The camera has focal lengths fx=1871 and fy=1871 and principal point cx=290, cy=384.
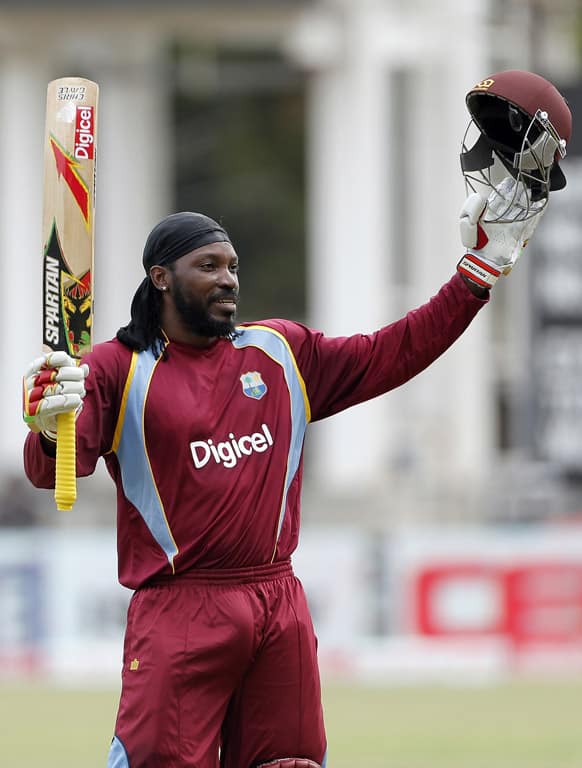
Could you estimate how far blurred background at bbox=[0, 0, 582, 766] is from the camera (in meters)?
Result: 15.5

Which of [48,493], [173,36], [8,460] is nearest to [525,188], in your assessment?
[48,493]

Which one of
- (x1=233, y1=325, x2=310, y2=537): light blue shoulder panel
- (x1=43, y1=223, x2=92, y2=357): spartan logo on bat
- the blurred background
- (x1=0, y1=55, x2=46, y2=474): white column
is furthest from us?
(x1=0, y1=55, x2=46, y2=474): white column

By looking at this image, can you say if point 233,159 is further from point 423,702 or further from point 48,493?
point 423,702

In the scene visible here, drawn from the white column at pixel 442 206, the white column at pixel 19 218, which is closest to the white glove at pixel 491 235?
the white column at pixel 19 218

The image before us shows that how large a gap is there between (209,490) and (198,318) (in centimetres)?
53

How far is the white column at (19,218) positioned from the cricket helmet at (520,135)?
15888 mm

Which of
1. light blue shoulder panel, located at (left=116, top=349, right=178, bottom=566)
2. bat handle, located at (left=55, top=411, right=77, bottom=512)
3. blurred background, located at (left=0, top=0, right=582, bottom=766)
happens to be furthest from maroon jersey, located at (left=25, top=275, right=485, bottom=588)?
blurred background, located at (left=0, top=0, right=582, bottom=766)

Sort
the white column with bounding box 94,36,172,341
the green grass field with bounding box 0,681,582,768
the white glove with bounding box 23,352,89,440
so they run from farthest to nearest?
the white column with bounding box 94,36,172,341 < the green grass field with bounding box 0,681,582,768 < the white glove with bounding box 23,352,89,440

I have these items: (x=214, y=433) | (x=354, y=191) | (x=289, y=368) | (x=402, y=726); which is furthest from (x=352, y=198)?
(x=214, y=433)

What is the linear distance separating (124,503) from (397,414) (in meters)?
17.7

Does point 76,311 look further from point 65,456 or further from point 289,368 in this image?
point 289,368

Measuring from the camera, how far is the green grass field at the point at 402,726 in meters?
10.5

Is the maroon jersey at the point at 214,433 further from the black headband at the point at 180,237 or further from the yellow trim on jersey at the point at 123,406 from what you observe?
the black headband at the point at 180,237

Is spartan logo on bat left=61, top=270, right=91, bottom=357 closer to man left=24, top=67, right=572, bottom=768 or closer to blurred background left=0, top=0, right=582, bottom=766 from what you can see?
man left=24, top=67, right=572, bottom=768
